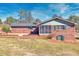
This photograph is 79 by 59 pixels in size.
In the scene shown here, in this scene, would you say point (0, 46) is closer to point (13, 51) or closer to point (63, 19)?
point (13, 51)

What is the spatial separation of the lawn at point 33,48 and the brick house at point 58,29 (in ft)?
0.41

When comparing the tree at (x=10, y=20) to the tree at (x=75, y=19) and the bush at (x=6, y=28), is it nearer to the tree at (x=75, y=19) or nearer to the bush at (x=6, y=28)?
the bush at (x=6, y=28)

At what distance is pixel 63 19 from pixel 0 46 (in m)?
1.15

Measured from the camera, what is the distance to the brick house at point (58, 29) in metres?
13.2

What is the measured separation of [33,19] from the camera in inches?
520

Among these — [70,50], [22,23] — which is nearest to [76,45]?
[70,50]

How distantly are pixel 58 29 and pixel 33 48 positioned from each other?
53 centimetres

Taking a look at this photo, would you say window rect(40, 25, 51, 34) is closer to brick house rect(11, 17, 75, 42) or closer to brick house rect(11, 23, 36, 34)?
brick house rect(11, 17, 75, 42)

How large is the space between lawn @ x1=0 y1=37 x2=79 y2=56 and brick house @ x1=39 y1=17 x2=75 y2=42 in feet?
0.41

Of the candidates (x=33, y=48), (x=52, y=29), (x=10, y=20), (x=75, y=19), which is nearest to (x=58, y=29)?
(x=52, y=29)

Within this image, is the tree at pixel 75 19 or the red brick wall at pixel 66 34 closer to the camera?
the tree at pixel 75 19

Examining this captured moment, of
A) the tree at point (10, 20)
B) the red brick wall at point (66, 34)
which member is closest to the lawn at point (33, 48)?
the red brick wall at point (66, 34)

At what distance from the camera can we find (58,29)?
1328cm

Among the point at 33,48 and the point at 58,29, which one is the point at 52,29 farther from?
the point at 33,48
